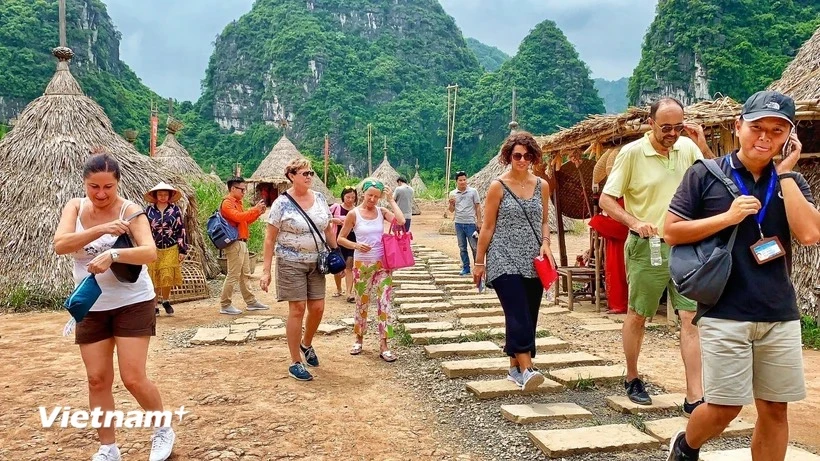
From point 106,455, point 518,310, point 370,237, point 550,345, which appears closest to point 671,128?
point 518,310

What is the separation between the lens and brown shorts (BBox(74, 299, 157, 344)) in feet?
8.93

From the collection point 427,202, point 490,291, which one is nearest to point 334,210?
point 490,291

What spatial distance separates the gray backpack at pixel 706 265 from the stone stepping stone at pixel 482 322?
3682mm

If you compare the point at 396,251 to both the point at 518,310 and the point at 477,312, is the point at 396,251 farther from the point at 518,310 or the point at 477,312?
the point at 477,312

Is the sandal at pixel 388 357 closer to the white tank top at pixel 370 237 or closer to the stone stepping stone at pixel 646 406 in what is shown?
the white tank top at pixel 370 237

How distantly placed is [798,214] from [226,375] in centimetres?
395

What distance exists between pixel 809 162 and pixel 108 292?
268 inches

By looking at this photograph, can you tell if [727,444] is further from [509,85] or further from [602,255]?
[509,85]

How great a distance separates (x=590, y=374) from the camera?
13.6 feet

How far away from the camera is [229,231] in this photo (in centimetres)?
710

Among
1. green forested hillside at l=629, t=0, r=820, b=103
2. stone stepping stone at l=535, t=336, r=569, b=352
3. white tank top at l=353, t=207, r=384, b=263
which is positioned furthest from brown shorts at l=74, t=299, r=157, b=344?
green forested hillside at l=629, t=0, r=820, b=103

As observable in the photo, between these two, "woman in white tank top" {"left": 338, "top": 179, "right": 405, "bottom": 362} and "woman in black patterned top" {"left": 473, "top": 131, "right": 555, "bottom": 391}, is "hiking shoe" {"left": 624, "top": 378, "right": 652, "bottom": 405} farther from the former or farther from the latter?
"woman in white tank top" {"left": 338, "top": 179, "right": 405, "bottom": 362}

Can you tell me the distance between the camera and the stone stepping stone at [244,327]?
6184mm

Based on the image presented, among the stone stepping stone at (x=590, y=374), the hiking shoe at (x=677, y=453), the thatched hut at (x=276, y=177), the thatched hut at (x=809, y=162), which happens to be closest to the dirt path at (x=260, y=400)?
the stone stepping stone at (x=590, y=374)
